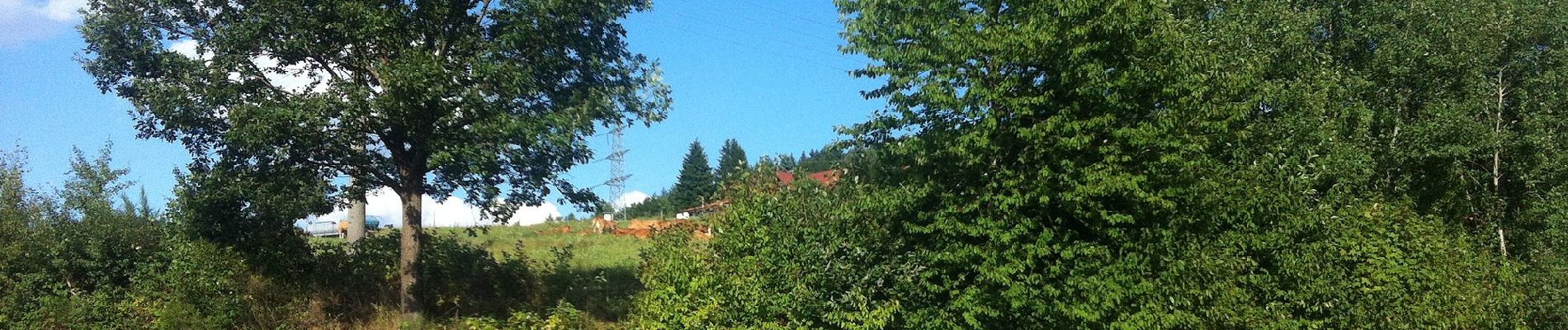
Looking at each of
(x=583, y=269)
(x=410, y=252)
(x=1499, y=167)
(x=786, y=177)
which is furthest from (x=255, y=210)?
(x=1499, y=167)

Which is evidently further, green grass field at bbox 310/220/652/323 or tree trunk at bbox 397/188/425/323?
green grass field at bbox 310/220/652/323

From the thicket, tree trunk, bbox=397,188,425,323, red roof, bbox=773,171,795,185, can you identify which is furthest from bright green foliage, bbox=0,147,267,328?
red roof, bbox=773,171,795,185

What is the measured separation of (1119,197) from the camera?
997 cm

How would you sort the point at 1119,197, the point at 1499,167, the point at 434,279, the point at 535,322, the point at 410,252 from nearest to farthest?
the point at 1119,197
the point at 535,322
the point at 410,252
the point at 434,279
the point at 1499,167

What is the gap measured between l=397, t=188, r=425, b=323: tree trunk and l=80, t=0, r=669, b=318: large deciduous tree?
4.7 inches

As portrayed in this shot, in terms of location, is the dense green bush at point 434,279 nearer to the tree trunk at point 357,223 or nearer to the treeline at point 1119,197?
the tree trunk at point 357,223

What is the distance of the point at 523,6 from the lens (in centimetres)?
1308

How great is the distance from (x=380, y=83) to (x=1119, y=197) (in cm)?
922

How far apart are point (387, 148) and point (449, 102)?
184 cm

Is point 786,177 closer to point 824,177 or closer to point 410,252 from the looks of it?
point 824,177

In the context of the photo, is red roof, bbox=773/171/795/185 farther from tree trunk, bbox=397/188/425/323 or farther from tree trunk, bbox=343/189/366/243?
tree trunk, bbox=343/189/366/243

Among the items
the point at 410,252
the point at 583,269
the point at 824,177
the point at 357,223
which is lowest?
the point at 583,269

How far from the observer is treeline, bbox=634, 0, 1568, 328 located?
9.74 m

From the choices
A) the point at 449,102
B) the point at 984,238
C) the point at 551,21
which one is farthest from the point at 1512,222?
the point at 449,102
